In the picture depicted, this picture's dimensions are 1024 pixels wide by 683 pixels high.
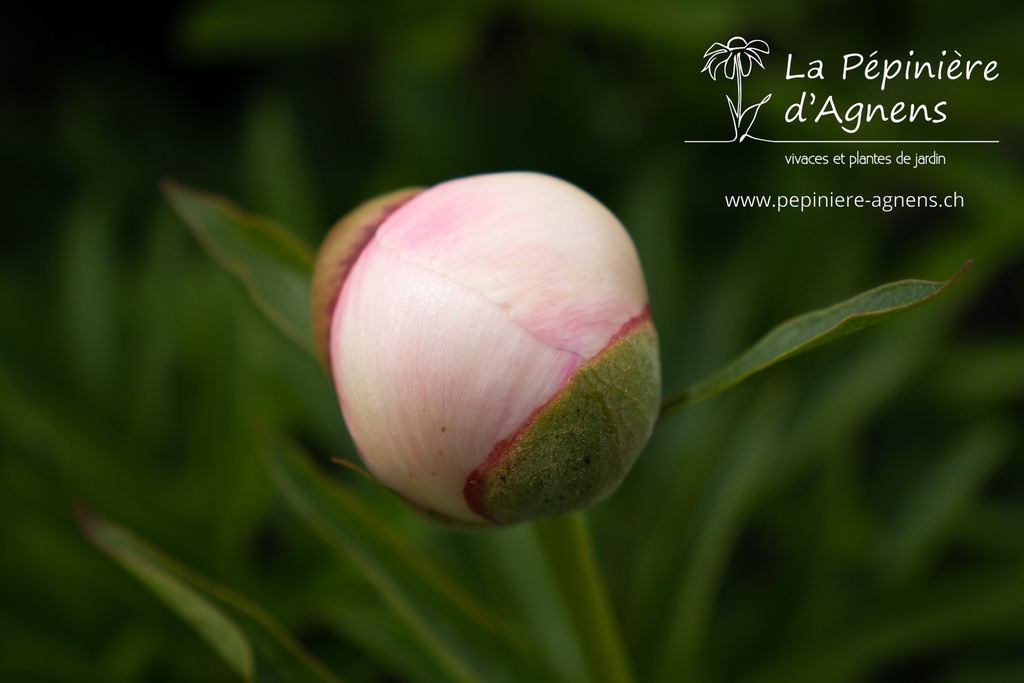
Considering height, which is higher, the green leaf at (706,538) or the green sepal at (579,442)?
the green sepal at (579,442)

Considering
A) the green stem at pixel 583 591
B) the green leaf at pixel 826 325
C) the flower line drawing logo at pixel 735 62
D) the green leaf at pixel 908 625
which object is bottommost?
the green leaf at pixel 908 625

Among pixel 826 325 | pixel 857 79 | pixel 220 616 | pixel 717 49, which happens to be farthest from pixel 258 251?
pixel 857 79

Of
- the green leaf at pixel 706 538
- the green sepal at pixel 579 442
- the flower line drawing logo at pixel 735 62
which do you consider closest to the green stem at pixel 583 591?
the green sepal at pixel 579 442

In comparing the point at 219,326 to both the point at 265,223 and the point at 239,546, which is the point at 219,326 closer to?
the point at 239,546

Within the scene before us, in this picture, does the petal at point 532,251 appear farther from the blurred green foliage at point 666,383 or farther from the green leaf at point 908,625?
the green leaf at point 908,625

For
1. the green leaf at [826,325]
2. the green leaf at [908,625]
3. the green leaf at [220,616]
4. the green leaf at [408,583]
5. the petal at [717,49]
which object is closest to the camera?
the green leaf at [826,325]

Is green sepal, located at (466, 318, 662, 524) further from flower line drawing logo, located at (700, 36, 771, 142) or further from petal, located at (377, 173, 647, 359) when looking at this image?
flower line drawing logo, located at (700, 36, 771, 142)

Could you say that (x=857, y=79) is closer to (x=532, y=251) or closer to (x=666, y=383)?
(x=666, y=383)
